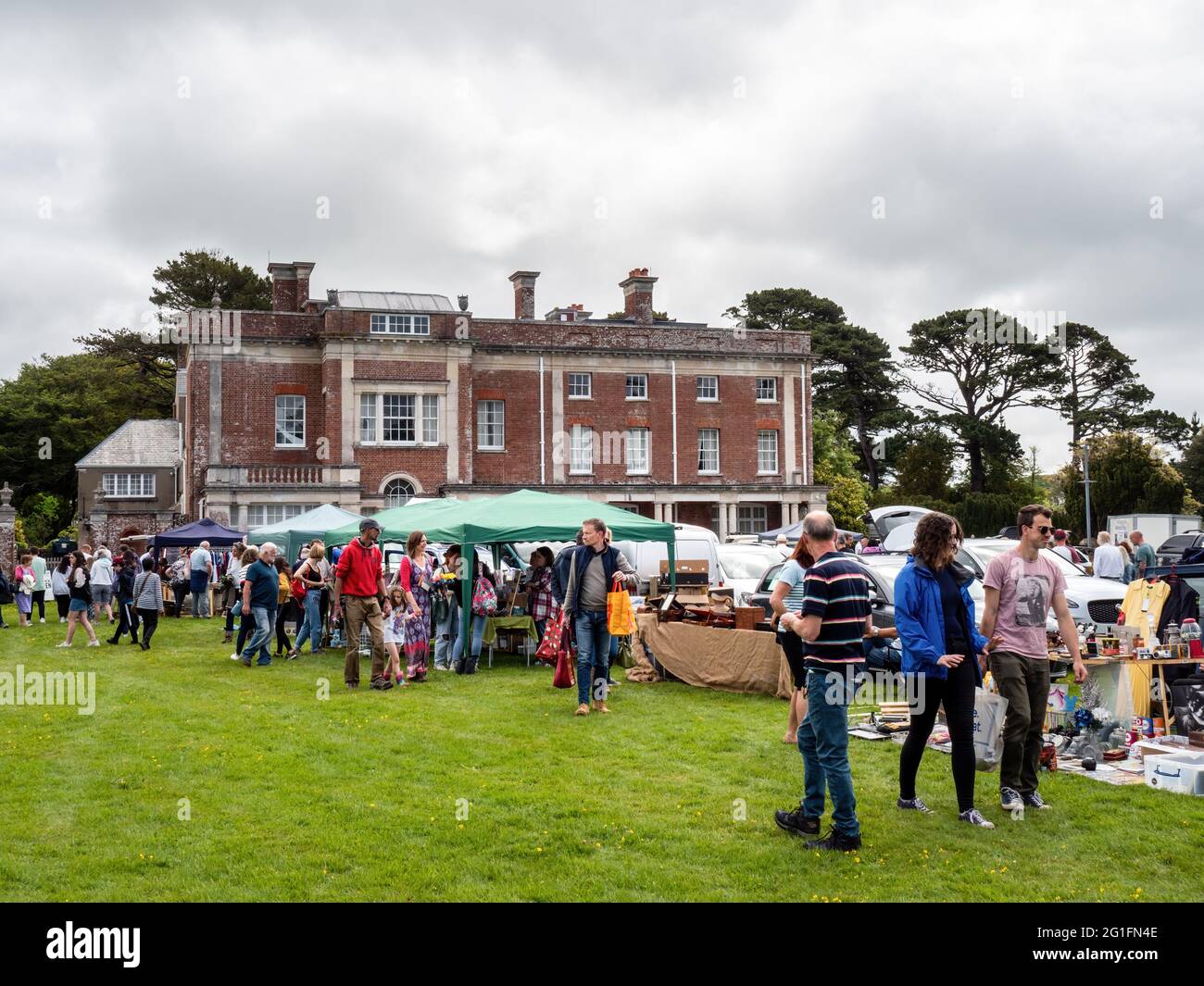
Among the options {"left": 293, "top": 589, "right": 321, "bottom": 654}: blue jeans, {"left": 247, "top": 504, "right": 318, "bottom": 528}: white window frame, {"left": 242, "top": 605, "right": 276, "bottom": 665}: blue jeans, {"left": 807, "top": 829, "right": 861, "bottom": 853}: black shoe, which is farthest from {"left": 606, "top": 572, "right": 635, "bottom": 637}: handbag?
→ {"left": 247, "top": 504, "right": 318, "bottom": 528}: white window frame

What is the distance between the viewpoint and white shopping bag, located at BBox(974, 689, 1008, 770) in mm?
8836

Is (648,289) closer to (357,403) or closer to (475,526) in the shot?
(357,403)

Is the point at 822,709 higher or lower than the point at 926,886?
higher

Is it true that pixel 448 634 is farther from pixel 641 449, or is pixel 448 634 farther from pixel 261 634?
pixel 641 449

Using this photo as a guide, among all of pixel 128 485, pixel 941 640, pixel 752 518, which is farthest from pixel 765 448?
pixel 941 640

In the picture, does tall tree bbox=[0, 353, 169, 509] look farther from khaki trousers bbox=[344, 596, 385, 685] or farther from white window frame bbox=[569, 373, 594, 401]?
khaki trousers bbox=[344, 596, 385, 685]

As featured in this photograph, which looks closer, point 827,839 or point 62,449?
point 827,839

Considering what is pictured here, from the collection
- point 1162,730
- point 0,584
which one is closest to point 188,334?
point 0,584

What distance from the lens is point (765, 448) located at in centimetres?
5031

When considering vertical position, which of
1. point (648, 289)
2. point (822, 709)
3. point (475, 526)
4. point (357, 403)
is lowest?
point (822, 709)

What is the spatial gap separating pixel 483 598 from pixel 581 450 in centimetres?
3091

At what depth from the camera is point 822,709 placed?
23.2 ft

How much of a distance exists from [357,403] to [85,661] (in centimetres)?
2674
